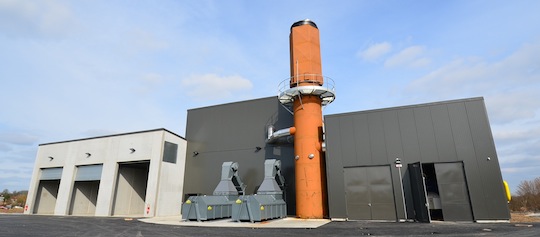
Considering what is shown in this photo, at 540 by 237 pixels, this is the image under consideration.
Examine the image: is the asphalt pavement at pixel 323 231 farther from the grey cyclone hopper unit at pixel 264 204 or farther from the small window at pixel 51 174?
the small window at pixel 51 174

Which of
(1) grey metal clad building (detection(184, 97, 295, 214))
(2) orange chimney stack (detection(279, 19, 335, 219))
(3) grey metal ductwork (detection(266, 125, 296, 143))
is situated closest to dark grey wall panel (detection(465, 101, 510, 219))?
(2) orange chimney stack (detection(279, 19, 335, 219))

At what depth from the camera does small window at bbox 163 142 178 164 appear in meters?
24.9

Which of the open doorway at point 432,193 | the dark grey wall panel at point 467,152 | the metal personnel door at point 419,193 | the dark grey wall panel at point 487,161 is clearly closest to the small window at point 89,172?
the metal personnel door at point 419,193

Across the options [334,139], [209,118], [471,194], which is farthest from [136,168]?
[471,194]

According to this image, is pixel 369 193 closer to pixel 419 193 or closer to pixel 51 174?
pixel 419 193

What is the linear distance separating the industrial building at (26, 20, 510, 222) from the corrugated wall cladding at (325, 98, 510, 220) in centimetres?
6

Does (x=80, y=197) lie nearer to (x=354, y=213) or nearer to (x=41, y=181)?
(x=41, y=181)

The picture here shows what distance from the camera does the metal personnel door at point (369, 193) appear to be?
16.6 m

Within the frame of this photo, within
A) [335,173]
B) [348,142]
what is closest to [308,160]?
[335,173]

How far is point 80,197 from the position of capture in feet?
94.0

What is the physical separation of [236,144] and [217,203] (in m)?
8.32

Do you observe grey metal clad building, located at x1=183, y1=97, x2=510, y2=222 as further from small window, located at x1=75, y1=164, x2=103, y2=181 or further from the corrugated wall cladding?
small window, located at x1=75, y1=164, x2=103, y2=181

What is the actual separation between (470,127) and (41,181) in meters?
39.0

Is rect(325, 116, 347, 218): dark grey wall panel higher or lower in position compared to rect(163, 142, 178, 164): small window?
lower
